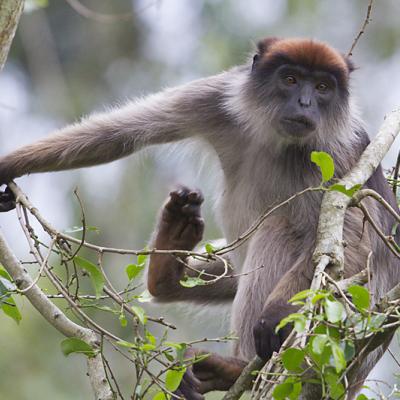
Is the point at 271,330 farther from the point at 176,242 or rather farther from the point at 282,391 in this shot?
the point at 282,391

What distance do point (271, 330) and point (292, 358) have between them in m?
1.63

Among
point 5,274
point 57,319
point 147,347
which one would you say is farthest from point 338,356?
point 5,274

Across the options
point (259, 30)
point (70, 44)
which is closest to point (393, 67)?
point (259, 30)

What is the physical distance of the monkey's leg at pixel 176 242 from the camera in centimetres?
579

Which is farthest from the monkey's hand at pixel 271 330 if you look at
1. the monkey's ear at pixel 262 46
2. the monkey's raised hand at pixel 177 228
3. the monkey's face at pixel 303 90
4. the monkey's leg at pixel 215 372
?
the monkey's ear at pixel 262 46

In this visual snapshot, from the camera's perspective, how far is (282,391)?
333 centimetres

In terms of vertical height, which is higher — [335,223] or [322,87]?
[322,87]

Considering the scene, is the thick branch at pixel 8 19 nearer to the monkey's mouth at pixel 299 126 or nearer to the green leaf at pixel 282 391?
the monkey's mouth at pixel 299 126

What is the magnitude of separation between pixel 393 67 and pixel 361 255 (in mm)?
16485

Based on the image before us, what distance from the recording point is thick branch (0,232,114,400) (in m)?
3.85

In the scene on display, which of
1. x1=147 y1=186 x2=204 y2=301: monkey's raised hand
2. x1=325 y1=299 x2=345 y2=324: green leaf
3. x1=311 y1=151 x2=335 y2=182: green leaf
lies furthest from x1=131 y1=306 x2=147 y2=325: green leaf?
x1=147 y1=186 x2=204 y2=301: monkey's raised hand

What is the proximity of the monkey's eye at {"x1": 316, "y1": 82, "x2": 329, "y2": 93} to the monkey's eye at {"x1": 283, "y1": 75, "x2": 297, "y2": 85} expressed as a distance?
0.16 meters

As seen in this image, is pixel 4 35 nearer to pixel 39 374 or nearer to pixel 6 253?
pixel 6 253

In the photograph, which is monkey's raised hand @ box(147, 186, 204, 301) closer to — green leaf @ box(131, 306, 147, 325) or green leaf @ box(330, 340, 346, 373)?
green leaf @ box(131, 306, 147, 325)
